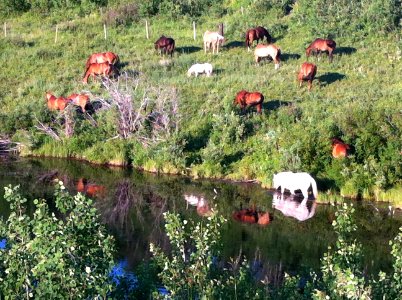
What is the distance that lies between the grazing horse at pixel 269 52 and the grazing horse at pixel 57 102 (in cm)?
906

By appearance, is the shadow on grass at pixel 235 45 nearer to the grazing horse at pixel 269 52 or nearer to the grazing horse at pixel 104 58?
the grazing horse at pixel 269 52

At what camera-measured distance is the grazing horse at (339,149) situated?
21.8 meters

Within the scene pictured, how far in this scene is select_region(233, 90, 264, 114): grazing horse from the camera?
26.0 meters

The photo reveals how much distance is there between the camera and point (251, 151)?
78.6ft

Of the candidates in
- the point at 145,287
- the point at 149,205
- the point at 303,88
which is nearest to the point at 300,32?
the point at 303,88

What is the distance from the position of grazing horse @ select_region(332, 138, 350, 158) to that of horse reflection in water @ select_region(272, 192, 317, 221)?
1.78m

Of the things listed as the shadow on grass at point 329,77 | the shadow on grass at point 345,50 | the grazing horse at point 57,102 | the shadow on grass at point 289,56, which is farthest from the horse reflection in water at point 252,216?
the shadow on grass at point 345,50

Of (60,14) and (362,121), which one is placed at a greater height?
(60,14)

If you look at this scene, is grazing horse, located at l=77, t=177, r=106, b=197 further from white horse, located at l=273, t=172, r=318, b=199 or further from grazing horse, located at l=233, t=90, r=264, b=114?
grazing horse, located at l=233, t=90, r=264, b=114

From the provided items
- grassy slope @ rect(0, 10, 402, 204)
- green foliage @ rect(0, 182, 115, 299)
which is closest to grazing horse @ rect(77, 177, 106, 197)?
grassy slope @ rect(0, 10, 402, 204)

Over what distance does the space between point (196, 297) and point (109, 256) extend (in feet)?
3.92

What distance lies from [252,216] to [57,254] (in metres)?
12.1

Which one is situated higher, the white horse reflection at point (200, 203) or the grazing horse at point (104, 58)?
the grazing horse at point (104, 58)

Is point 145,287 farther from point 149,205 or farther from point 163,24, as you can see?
point 163,24
